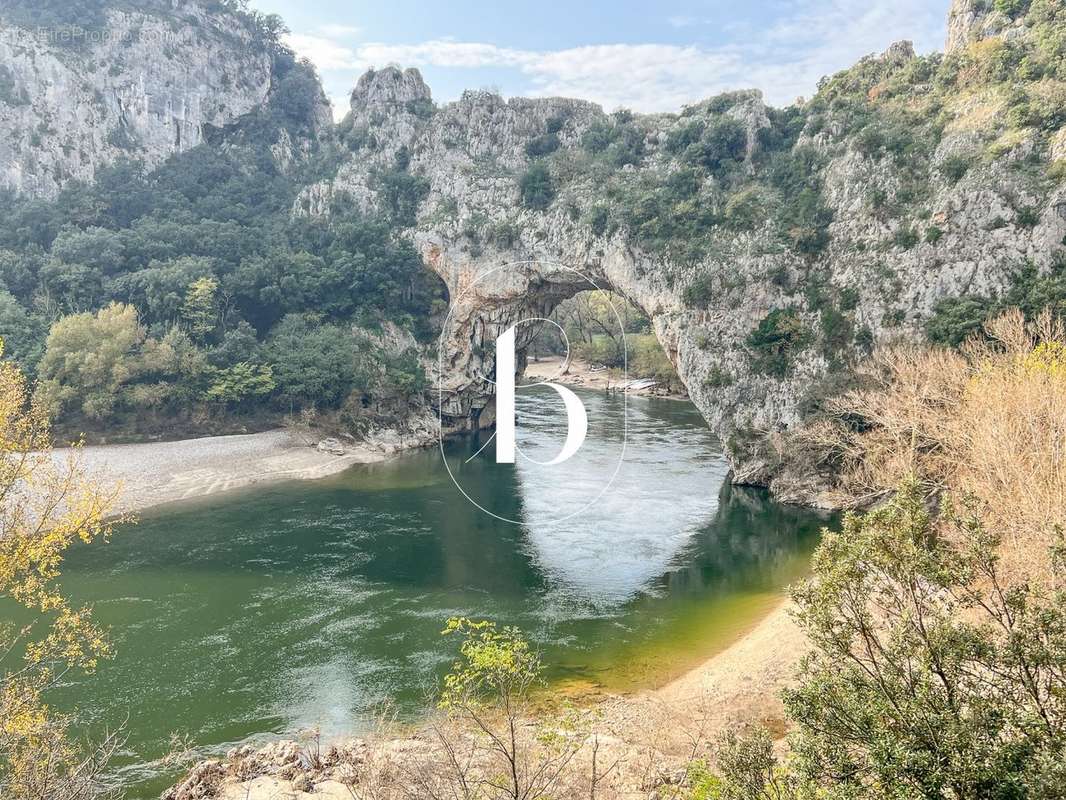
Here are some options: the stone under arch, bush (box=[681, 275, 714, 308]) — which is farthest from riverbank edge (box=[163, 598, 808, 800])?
the stone under arch

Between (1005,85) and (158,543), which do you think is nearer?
(158,543)

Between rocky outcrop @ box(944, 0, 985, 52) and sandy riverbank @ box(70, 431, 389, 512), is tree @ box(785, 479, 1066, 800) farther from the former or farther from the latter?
rocky outcrop @ box(944, 0, 985, 52)

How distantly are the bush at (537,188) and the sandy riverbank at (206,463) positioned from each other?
61.4 feet

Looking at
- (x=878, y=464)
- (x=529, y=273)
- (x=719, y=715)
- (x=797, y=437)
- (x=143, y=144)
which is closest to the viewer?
(x=719, y=715)

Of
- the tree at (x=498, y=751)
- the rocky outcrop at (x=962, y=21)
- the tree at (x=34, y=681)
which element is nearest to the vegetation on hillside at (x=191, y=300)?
the tree at (x=34, y=681)

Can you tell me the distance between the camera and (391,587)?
69.7 feet

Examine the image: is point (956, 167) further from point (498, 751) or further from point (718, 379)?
point (498, 751)

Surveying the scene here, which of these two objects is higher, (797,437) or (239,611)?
(797,437)

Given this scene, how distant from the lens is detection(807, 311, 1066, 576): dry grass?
12664 millimetres

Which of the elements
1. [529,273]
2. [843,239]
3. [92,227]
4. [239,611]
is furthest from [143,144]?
[843,239]

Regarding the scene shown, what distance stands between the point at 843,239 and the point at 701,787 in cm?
3108

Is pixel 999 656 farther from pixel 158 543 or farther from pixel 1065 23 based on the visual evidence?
pixel 1065 23

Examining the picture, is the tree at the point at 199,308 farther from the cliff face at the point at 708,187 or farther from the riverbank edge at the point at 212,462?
the cliff face at the point at 708,187

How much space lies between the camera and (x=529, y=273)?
4172 cm
